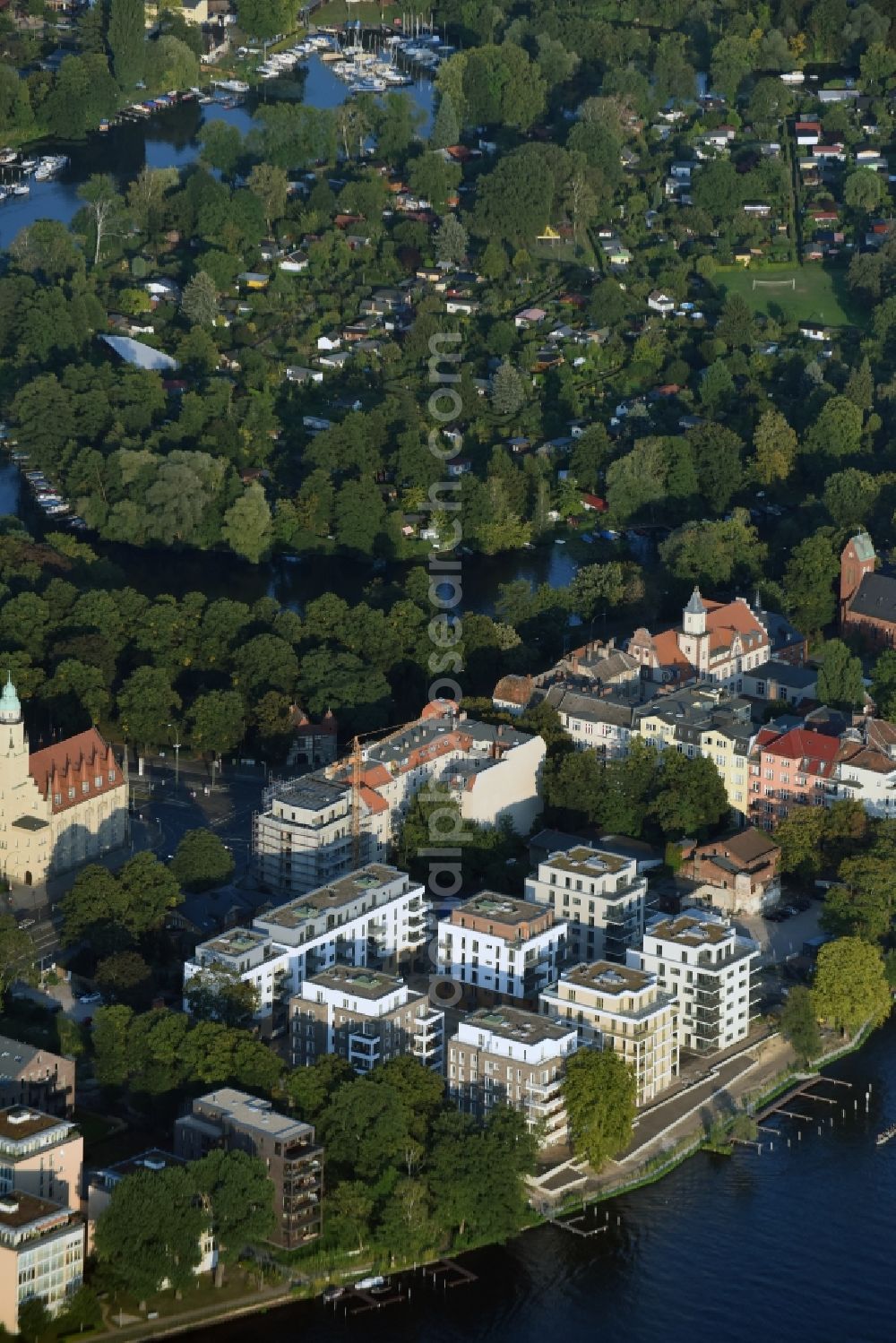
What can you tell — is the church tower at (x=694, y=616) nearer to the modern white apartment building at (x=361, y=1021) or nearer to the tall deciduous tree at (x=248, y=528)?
the tall deciduous tree at (x=248, y=528)

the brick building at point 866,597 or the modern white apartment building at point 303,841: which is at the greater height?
the modern white apartment building at point 303,841

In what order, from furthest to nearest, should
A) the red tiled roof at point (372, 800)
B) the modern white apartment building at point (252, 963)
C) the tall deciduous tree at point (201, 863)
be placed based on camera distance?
the red tiled roof at point (372, 800) → the tall deciduous tree at point (201, 863) → the modern white apartment building at point (252, 963)

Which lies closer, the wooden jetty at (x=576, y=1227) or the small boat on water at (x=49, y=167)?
the wooden jetty at (x=576, y=1227)

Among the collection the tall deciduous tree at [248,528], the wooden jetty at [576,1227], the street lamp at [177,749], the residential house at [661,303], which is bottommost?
the residential house at [661,303]

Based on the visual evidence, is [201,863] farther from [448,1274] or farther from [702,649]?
[702,649]

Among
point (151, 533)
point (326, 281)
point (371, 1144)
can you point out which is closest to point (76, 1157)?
point (371, 1144)

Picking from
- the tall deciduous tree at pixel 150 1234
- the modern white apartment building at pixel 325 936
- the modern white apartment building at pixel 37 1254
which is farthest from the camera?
the modern white apartment building at pixel 325 936

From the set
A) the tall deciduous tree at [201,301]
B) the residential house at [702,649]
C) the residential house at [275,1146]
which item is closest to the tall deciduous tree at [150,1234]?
the residential house at [275,1146]
